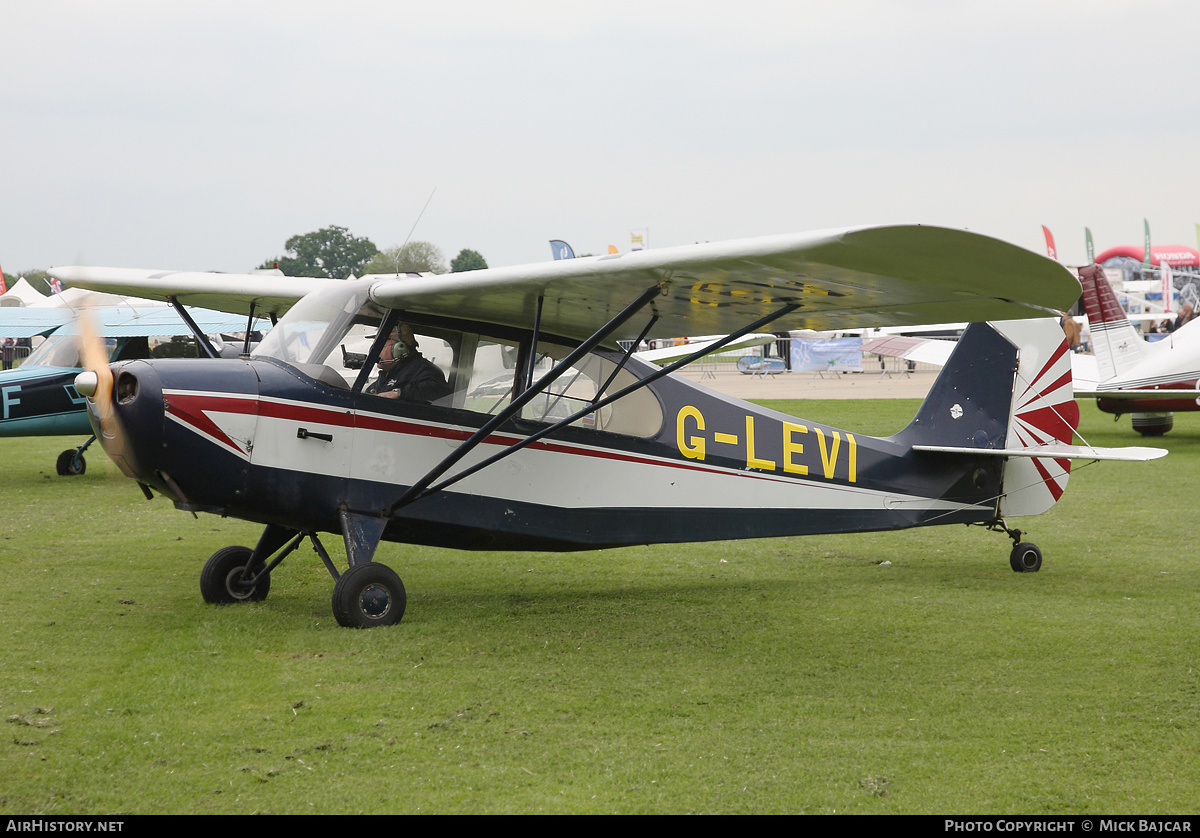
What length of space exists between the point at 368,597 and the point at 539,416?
174 cm

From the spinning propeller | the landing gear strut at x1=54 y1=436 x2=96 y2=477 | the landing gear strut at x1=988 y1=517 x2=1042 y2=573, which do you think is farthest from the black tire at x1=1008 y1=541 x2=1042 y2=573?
the landing gear strut at x1=54 y1=436 x2=96 y2=477

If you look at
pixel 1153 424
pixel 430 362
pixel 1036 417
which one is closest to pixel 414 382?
pixel 430 362

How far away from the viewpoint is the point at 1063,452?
8422 mm

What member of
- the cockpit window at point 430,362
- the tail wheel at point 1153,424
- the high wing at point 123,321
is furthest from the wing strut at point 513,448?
the tail wheel at point 1153,424

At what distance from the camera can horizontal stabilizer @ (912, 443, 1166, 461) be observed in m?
7.84

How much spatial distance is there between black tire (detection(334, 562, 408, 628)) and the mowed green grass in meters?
0.18

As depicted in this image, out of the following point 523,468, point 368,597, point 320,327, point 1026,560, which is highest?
point 320,327

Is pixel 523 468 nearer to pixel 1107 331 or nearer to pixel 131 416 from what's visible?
pixel 131 416

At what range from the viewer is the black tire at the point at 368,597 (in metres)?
6.46

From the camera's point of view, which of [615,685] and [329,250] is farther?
[329,250]

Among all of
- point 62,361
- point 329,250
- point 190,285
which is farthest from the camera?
point 329,250

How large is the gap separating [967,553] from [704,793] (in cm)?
655

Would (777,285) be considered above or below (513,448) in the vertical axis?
above

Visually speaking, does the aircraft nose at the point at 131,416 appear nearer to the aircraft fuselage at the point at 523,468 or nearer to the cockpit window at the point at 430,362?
the aircraft fuselage at the point at 523,468
